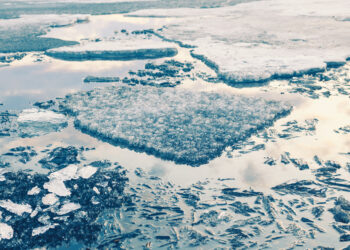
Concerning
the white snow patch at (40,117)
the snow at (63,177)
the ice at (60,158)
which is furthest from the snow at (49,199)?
the white snow patch at (40,117)

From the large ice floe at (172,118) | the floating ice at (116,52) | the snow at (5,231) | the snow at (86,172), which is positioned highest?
the floating ice at (116,52)

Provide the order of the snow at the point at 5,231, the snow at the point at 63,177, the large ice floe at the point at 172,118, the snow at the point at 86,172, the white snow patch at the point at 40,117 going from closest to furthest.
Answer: the snow at the point at 5,231 < the snow at the point at 63,177 < the snow at the point at 86,172 < the large ice floe at the point at 172,118 < the white snow patch at the point at 40,117

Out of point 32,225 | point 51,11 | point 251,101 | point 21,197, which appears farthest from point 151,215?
point 51,11

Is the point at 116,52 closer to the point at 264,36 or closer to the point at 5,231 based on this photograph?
the point at 264,36

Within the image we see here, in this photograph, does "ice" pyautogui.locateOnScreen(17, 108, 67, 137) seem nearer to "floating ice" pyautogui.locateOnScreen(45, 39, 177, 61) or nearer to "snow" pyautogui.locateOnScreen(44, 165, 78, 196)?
"snow" pyautogui.locateOnScreen(44, 165, 78, 196)

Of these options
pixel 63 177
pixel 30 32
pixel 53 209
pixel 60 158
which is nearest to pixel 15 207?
pixel 53 209

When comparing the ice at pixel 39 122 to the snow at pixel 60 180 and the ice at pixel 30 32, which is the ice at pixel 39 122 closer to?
the snow at pixel 60 180

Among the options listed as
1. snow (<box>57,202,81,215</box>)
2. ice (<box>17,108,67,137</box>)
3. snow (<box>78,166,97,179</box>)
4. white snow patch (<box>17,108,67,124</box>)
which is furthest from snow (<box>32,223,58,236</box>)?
white snow patch (<box>17,108,67,124</box>)
